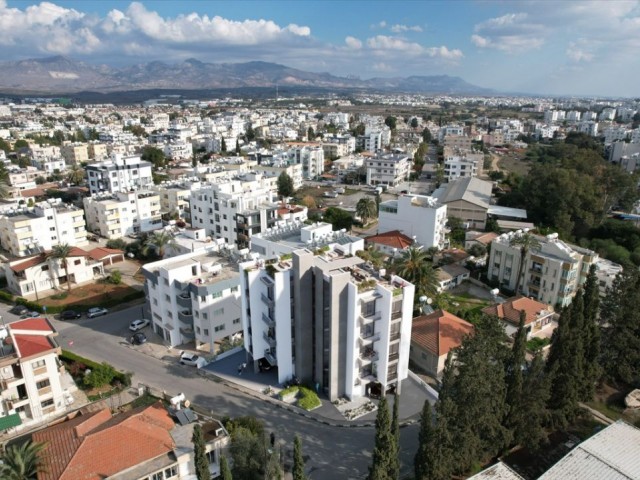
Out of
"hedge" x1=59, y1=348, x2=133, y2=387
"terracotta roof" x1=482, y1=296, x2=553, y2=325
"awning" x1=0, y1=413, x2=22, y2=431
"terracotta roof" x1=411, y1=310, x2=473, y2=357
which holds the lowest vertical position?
"hedge" x1=59, y1=348, x2=133, y2=387

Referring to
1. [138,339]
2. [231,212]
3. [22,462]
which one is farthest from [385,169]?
[22,462]

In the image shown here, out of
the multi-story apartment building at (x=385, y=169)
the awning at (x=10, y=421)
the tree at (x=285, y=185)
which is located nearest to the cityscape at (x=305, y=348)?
the awning at (x=10, y=421)

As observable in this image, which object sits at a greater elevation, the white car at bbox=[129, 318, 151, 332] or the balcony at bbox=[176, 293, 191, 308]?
the balcony at bbox=[176, 293, 191, 308]

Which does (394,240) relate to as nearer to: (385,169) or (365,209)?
(365,209)

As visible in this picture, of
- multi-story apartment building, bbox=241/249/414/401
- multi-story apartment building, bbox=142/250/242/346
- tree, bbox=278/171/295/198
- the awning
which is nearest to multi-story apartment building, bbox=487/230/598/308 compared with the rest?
multi-story apartment building, bbox=241/249/414/401

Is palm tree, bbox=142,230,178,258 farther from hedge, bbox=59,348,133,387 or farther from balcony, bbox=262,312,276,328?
balcony, bbox=262,312,276,328

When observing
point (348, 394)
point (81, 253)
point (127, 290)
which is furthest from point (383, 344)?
point (81, 253)
